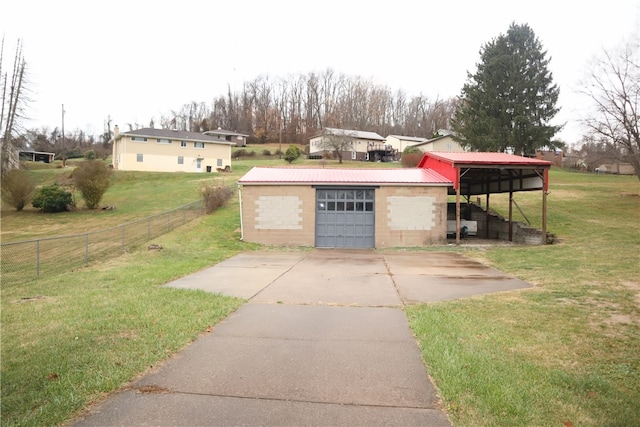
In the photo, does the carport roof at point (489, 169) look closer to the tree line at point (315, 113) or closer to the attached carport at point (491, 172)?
the attached carport at point (491, 172)

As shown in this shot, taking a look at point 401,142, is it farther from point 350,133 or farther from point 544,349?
point 544,349

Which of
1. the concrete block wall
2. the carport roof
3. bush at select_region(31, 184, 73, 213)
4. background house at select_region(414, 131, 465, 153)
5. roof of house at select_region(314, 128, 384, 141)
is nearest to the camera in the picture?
the carport roof

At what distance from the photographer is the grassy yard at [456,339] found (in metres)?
3.92

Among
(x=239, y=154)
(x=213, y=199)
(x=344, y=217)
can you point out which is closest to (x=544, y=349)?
(x=344, y=217)

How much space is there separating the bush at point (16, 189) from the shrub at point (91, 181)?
4.42m

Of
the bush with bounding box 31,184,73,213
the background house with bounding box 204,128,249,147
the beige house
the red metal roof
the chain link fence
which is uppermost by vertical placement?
the background house with bounding box 204,128,249,147

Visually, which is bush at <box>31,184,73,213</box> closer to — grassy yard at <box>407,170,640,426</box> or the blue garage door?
the blue garage door

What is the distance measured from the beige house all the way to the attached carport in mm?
34179

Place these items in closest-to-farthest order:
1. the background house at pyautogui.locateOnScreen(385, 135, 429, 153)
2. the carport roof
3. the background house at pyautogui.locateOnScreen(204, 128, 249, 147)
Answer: the carport roof → the background house at pyautogui.locateOnScreen(385, 135, 429, 153) → the background house at pyautogui.locateOnScreen(204, 128, 249, 147)

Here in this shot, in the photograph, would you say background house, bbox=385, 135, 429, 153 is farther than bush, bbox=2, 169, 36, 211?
Yes

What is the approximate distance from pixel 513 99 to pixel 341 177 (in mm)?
26244

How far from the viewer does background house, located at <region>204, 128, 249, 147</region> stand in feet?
236

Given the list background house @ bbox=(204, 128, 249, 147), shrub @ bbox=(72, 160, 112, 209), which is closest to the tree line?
background house @ bbox=(204, 128, 249, 147)

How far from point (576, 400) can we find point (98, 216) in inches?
1235
